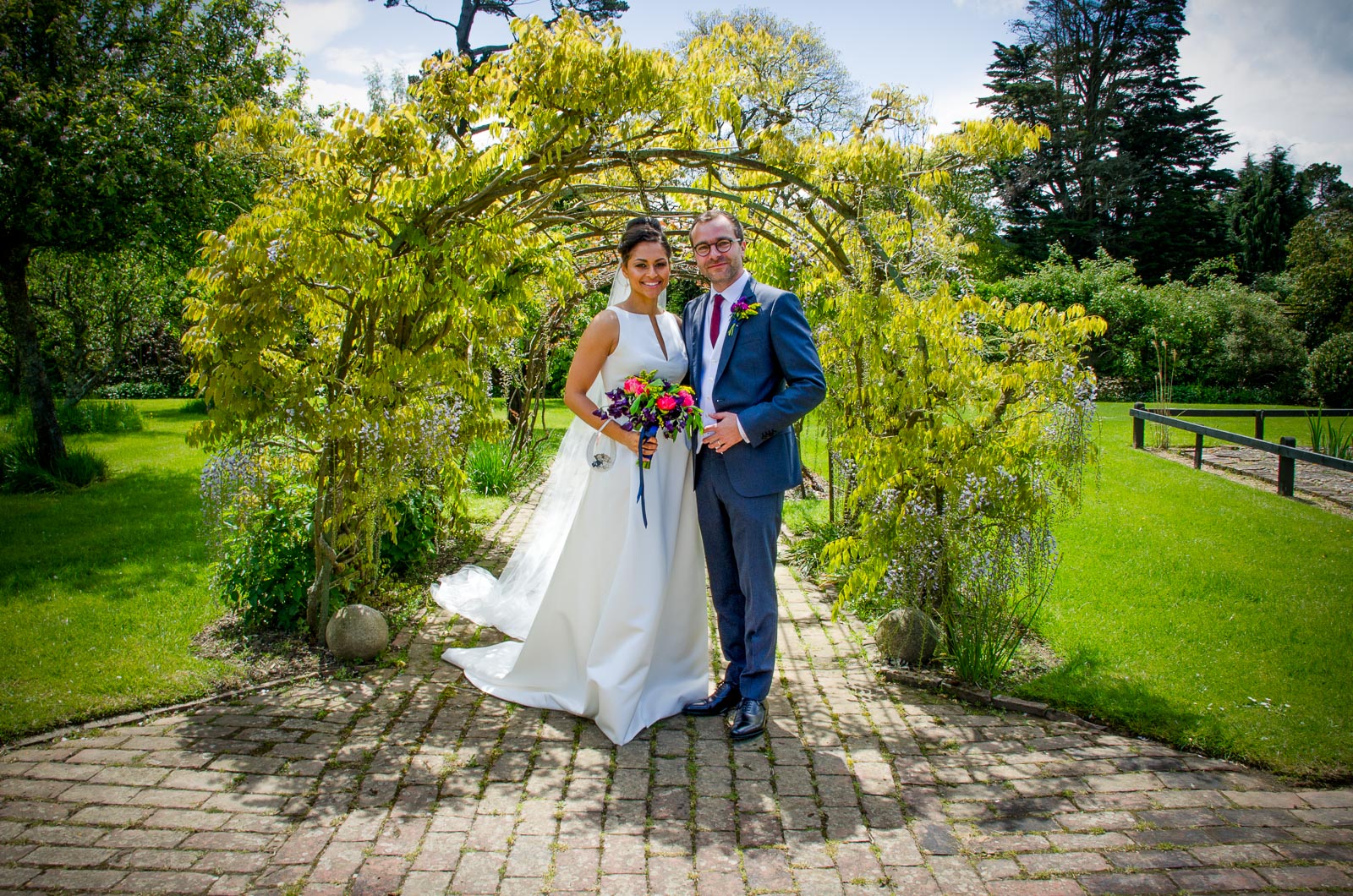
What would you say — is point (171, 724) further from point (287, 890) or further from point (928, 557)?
point (928, 557)

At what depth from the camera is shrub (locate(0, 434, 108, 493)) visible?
9.51 m

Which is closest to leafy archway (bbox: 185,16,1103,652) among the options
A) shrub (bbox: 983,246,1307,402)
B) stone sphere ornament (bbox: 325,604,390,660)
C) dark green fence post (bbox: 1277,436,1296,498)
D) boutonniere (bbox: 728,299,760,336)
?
stone sphere ornament (bbox: 325,604,390,660)

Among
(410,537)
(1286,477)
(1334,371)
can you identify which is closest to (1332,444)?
(1286,477)

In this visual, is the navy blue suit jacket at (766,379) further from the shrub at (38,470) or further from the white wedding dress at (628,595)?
the shrub at (38,470)

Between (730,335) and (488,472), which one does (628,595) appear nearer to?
(730,335)

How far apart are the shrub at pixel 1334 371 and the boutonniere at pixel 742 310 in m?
20.1

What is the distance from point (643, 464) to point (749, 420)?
23.0 inches

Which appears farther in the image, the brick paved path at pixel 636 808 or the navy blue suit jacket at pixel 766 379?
the navy blue suit jacket at pixel 766 379

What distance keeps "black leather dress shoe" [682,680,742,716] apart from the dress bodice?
1539 mm

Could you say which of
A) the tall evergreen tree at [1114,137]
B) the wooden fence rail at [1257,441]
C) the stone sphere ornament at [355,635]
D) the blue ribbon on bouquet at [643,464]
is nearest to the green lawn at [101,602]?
the stone sphere ornament at [355,635]

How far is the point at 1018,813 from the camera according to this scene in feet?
10.6

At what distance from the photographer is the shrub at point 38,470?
951cm

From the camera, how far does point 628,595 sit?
13.1 feet

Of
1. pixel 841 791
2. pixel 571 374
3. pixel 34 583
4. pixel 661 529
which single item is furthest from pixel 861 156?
pixel 34 583
